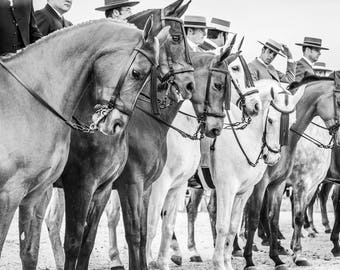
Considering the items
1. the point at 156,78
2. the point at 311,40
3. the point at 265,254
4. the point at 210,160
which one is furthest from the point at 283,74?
the point at 156,78

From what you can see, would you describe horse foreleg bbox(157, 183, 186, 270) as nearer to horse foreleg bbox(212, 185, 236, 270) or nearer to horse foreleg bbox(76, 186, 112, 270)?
horse foreleg bbox(212, 185, 236, 270)

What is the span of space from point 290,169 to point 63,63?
22.0 feet

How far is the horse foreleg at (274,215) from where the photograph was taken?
43.3 feet

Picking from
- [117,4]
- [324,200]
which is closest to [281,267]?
[117,4]

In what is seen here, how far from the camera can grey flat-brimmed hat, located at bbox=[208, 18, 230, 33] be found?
15015 mm

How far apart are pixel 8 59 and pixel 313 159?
8684mm

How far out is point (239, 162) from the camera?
12195 mm

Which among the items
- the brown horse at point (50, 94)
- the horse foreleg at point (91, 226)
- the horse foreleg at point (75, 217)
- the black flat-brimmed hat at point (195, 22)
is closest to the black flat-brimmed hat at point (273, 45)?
the black flat-brimmed hat at point (195, 22)

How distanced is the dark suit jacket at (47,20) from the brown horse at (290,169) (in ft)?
14.7

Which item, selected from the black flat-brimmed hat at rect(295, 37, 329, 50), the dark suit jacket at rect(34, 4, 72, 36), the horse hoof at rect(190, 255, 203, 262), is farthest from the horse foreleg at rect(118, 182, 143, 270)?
the black flat-brimmed hat at rect(295, 37, 329, 50)

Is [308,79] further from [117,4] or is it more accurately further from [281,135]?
[117,4]

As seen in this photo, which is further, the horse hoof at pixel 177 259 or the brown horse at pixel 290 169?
the horse hoof at pixel 177 259

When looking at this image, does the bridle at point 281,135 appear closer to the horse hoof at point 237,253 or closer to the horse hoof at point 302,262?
the horse hoof at point 302,262

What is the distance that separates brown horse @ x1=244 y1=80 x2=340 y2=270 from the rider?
4421 millimetres
